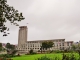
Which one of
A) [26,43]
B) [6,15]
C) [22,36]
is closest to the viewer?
[6,15]

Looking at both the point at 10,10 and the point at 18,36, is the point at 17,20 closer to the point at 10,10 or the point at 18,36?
the point at 10,10

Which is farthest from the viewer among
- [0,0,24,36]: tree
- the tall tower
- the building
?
the tall tower

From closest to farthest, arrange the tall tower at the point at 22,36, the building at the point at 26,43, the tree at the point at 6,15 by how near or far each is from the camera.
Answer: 1. the tree at the point at 6,15
2. the building at the point at 26,43
3. the tall tower at the point at 22,36

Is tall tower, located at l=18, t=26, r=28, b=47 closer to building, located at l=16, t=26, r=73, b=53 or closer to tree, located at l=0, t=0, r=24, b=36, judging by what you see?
building, located at l=16, t=26, r=73, b=53

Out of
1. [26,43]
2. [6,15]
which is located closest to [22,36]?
[26,43]

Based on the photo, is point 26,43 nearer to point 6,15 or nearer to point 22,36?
point 22,36

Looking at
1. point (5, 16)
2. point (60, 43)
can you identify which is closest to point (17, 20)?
point (5, 16)

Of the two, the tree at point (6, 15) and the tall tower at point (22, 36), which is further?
the tall tower at point (22, 36)

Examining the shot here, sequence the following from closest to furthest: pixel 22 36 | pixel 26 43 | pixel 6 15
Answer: pixel 6 15
pixel 22 36
pixel 26 43

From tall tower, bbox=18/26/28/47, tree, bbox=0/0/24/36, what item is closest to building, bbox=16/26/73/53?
tall tower, bbox=18/26/28/47

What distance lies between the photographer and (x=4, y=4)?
9539 millimetres

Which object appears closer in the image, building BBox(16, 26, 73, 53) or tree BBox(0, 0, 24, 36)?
tree BBox(0, 0, 24, 36)

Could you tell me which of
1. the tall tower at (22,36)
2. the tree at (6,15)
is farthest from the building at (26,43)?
the tree at (6,15)

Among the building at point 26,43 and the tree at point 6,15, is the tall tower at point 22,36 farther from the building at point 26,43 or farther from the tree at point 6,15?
the tree at point 6,15
